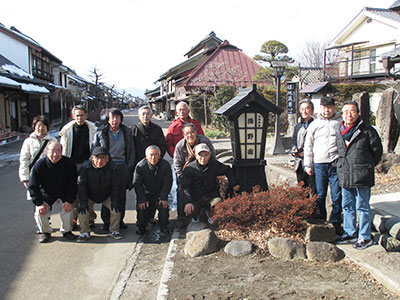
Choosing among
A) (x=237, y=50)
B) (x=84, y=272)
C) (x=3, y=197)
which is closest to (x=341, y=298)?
(x=84, y=272)

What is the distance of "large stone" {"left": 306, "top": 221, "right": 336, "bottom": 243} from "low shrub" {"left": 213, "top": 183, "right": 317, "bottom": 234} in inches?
5.0

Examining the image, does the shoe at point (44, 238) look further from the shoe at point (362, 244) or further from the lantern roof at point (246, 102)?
the shoe at point (362, 244)

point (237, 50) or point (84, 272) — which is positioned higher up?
point (237, 50)

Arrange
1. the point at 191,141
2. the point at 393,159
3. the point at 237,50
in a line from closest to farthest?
the point at 191,141 < the point at 393,159 < the point at 237,50

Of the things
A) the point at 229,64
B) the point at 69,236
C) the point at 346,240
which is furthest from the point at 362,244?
the point at 229,64

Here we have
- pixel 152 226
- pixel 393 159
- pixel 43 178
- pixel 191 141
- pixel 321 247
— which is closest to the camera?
pixel 321 247

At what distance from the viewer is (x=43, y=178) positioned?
4.57 m

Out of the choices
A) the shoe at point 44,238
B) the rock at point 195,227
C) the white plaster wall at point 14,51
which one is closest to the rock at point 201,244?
the rock at point 195,227

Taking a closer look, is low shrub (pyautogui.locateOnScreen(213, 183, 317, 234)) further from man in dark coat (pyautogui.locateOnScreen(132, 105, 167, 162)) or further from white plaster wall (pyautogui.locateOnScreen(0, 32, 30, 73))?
white plaster wall (pyautogui.locateOnScreen(0, 32, 30, 73))

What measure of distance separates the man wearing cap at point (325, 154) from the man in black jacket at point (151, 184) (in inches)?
80.3

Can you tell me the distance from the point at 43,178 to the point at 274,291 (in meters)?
3.34

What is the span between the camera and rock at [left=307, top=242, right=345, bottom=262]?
3.65 m

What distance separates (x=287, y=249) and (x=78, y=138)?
11.2 feet

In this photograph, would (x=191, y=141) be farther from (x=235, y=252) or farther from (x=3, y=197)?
(x=3, y=197)
